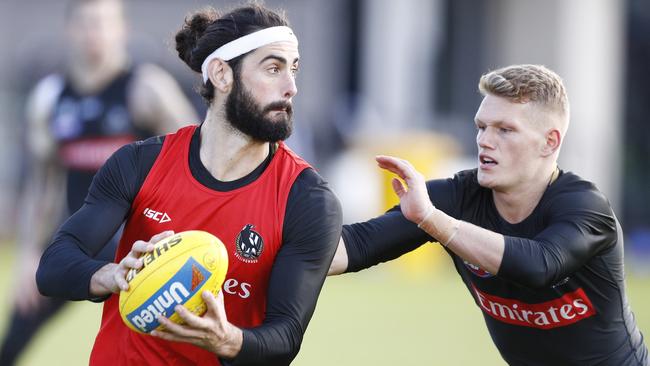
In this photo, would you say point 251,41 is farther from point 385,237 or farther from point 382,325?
point 382,325

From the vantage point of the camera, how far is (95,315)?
13102 mm

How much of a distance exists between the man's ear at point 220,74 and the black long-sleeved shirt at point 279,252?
0.33 meters

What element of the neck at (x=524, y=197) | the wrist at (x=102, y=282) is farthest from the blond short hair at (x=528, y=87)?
the wrist at (x=102, y=282)

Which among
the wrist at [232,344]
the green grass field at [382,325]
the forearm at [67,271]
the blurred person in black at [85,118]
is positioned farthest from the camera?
the green grass field at [382,325]

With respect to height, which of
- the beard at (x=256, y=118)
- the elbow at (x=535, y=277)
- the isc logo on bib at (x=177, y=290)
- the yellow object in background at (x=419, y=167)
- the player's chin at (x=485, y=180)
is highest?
the beard at (x=256, y=118)

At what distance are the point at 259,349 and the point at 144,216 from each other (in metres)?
0.81

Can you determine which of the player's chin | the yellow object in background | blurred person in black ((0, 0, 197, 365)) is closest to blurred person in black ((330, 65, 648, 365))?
the player's chin

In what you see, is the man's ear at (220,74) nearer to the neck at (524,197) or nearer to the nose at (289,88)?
the nose at (289,88)

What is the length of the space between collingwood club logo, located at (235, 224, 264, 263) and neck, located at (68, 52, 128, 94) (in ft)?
13.5

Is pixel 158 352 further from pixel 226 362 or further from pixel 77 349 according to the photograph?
pixel 77 349

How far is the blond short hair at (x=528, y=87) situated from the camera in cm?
522

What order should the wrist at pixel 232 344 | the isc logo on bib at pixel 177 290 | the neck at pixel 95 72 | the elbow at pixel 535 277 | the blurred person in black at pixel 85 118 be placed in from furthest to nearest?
the neck at pixel 95 72, the blurred person in black at pixel 85 118, the elbow at pixel 535 277, the wrist at pixel 232 344, the isc logo on bib at pixel 177 290

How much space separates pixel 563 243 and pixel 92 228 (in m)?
1.94

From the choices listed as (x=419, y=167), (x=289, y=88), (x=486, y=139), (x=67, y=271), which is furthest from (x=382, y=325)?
(x=67, y=271)
